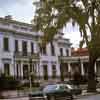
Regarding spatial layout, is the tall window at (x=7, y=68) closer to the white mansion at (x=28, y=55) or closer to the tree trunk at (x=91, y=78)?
the white mansion at (x=28, y=55)

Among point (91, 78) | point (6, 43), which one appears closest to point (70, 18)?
point (91, 78)

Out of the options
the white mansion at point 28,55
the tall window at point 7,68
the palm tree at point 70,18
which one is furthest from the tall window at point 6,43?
the palm tree at point 70,18

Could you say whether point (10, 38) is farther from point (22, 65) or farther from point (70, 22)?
point (70, 22)

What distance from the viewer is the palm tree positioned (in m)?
45.0

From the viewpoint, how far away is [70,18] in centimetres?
4553

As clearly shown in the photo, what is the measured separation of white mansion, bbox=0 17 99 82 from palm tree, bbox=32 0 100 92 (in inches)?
297

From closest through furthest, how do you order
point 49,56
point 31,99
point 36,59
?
1. point 31,99
2. point 36,59
3. point 49,56

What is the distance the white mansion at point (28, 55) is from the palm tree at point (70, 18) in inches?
297

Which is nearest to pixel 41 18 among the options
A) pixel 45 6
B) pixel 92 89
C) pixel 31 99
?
pixel 45 6

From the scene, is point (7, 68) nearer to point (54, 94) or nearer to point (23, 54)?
point (23, 54)

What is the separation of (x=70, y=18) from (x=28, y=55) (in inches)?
775

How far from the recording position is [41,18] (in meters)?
46.0

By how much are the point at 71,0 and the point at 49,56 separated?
1036 inches

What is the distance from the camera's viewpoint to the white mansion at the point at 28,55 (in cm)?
5962
